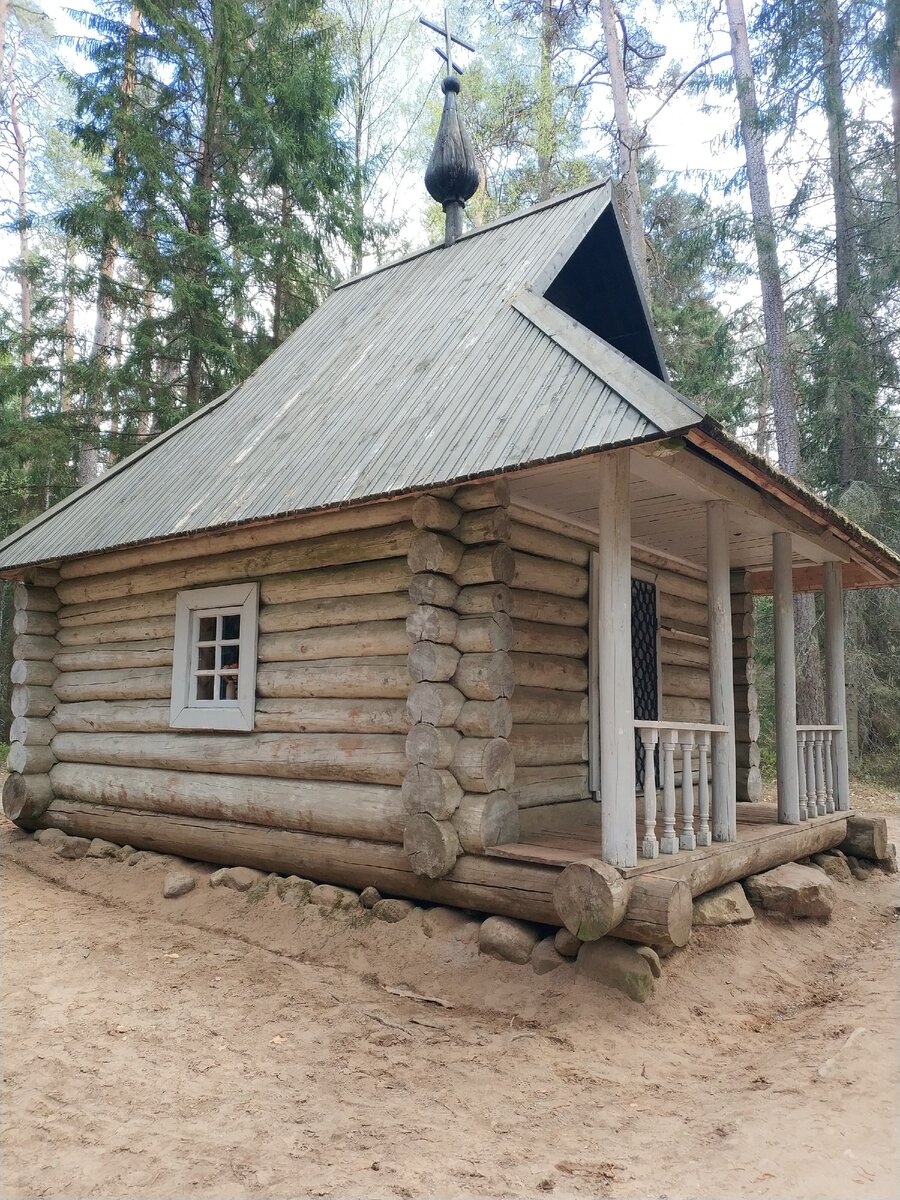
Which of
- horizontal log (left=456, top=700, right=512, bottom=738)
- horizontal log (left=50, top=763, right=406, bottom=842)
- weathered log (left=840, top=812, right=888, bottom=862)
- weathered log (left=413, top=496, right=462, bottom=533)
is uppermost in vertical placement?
weathered log (left=413, top=496, right=462, bottom=533)

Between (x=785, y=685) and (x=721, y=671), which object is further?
(x=785, y=685)

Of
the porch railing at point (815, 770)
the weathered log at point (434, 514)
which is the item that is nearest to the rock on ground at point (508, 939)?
the weathered log at point (434, 514)

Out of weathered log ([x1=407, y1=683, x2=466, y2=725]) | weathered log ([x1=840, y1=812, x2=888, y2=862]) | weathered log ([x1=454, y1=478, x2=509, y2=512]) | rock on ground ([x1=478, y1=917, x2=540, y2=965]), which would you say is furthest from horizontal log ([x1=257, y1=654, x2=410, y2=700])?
weathered log ([x1=840, y1=812, x2=888, y2=862])

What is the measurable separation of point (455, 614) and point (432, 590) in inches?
11.7

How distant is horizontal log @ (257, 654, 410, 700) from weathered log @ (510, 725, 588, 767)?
1.02 m

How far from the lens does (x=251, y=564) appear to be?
789 centimetres

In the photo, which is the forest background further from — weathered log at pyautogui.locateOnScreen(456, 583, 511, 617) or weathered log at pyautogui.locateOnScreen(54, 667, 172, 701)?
weathered log at pyautogui.locateOnScreen(456, 583, 511, 617)

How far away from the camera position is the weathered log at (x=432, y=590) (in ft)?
20.4

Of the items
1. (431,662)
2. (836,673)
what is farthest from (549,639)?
(836,673)

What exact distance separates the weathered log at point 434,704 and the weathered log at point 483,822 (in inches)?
23.3

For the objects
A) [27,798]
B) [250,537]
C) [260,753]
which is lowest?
[27,798]

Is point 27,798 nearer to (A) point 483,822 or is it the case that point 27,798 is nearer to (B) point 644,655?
(A) point 483,822

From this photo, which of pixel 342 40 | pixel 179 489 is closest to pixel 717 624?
pixel 179 489

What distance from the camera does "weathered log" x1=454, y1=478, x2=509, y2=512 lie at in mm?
6336
